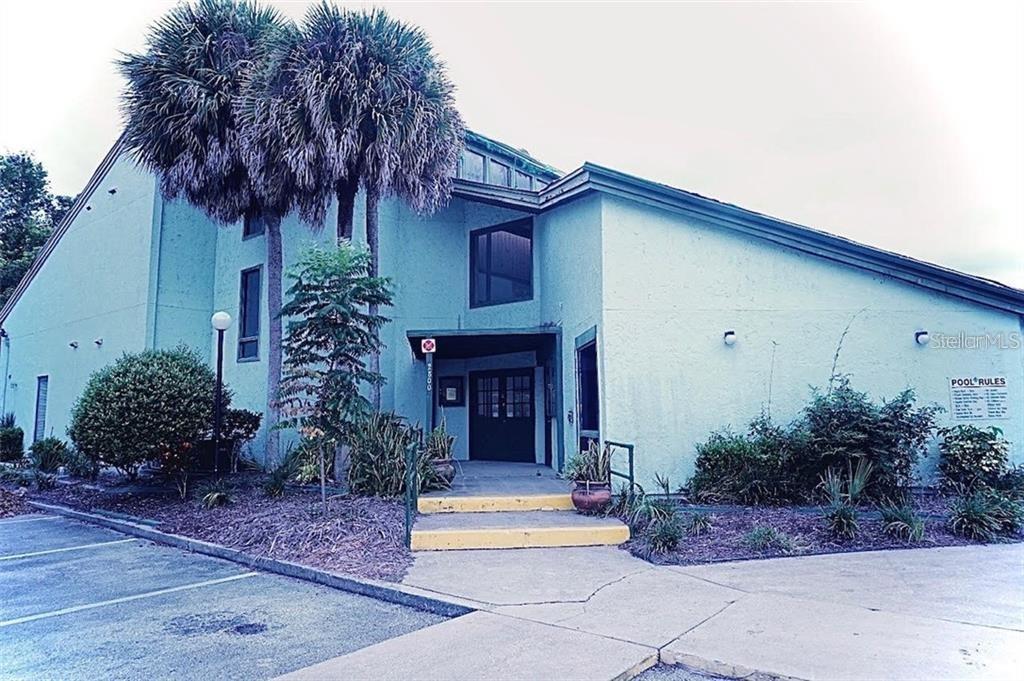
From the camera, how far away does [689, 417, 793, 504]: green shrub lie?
9.27 m

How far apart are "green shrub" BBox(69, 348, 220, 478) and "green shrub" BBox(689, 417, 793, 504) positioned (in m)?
8.90

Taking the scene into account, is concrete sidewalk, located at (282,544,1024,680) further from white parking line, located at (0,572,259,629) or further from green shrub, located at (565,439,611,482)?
white parking line, located at (0,572,259,629)

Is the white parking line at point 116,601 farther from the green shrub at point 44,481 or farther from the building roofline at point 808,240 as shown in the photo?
the green shrub at point 44,481

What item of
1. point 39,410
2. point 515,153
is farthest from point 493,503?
point 39,410

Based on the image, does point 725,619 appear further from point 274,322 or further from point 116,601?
point 274,322

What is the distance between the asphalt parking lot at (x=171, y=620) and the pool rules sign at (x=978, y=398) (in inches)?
359

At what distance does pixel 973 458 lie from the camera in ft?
31.5

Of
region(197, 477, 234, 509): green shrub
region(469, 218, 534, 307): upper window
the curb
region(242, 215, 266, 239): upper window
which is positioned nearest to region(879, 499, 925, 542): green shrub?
the curb

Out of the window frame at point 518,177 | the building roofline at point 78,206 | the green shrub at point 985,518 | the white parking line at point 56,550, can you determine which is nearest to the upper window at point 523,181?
the window frame at point 518,177

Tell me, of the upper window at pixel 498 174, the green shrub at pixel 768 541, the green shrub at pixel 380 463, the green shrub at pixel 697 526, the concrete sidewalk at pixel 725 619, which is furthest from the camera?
the upper window at pixel 498 174

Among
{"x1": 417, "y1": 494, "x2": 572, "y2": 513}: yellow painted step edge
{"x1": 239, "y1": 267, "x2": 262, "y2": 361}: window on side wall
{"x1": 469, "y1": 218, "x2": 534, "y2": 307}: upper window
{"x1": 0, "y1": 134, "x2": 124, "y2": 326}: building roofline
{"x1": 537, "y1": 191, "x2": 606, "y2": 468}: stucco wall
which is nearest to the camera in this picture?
{"x1": 417, "y1": 494, "x2": 572, "y2": 513}: yellow painted step edge

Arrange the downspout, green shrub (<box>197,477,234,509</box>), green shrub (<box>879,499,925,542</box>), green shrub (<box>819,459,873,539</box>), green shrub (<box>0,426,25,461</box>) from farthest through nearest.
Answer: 1. the downspout
2. green shrub (<box>0,426,25,461</box>)
3. green shrub (<box>197,477,234,509</box>)
4. green shrub (<box>819,459,873,539</box>)
5. green shrub (<box>879,499,925,542</box>)

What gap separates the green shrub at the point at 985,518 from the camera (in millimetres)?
7785

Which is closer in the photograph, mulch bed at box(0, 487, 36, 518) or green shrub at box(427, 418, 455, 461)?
green shrub at box(427, 418, 455, 461)
